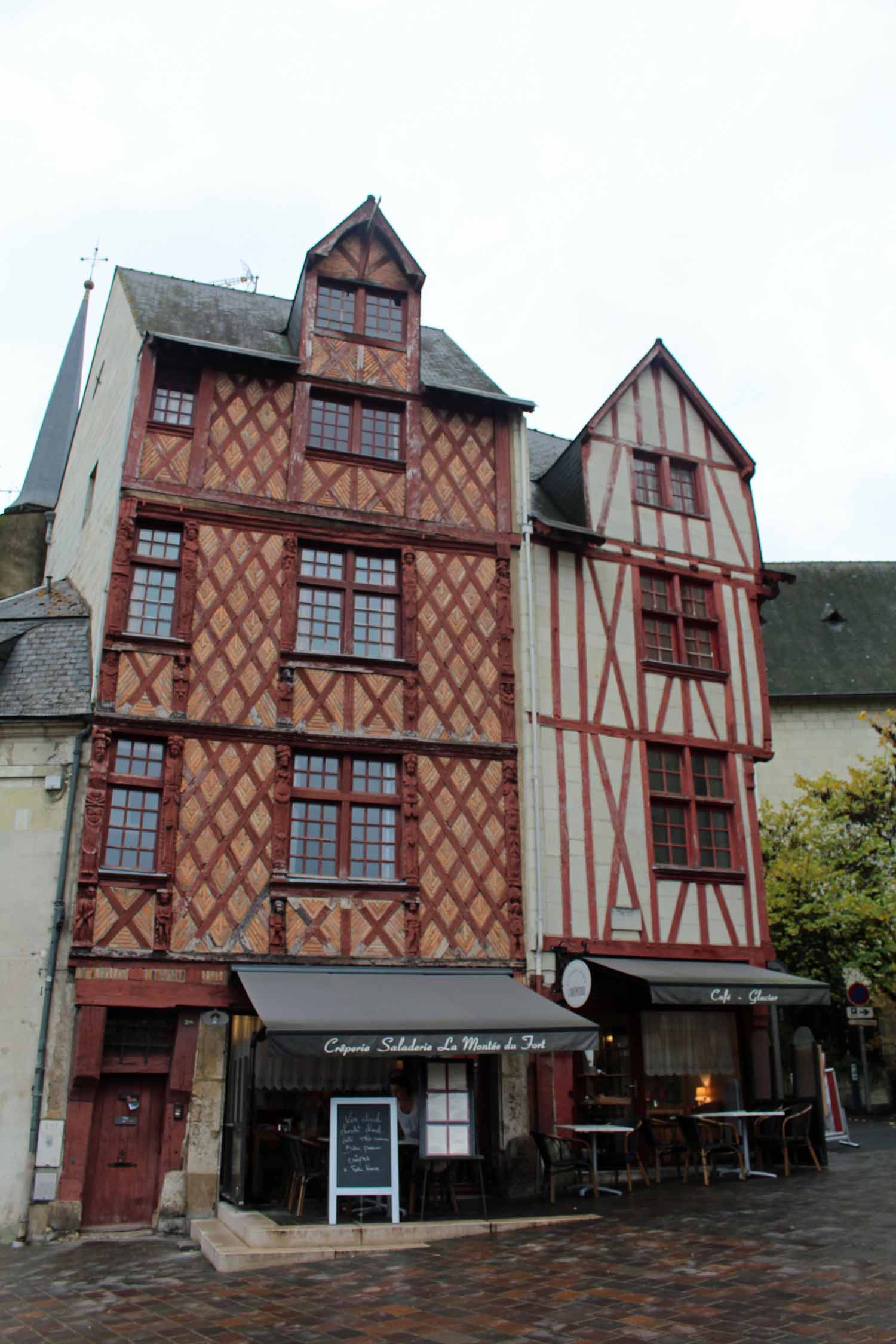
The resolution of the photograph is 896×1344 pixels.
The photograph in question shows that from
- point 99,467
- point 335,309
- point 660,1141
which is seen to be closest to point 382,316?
point 335,309

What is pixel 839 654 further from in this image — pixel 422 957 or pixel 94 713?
pixel 94 713

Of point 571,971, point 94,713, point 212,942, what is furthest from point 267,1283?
point 94,713

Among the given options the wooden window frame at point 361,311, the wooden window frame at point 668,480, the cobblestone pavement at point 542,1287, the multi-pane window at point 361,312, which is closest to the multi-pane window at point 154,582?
the wooden window frame at point 361,311

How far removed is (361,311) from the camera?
1433cm

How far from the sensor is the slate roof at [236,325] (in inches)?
541

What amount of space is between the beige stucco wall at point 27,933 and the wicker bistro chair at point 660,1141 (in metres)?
5.87

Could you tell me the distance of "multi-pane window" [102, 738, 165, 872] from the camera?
1129cm

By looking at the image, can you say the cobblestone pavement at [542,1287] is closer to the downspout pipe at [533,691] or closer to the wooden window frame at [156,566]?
the downspout pipe at [533,691]

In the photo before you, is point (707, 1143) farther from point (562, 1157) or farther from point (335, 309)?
point (335, 309)

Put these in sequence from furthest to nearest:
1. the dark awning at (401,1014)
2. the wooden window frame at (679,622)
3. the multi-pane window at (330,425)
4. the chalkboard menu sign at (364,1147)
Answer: the wooden window frame at (679,622) < the multi-pane window at (330,425) < the dark awning at (401,1014) < the chalkboard menu sign at (364,1147)

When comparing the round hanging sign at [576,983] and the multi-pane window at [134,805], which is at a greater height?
the multi-pane window at [134,805]

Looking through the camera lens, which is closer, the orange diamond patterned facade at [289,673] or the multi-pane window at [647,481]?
the orange diamond patterned facade at [289,673]

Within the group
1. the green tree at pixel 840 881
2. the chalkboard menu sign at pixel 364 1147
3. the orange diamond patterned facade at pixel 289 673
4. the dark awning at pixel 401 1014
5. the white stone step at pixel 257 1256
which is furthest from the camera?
the green tree at pixel 840 881

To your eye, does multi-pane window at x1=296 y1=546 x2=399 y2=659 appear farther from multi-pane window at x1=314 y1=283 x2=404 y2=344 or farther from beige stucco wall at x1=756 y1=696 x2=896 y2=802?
beige stucco wall at x1=756 y1=696 x2=896 y2=802
